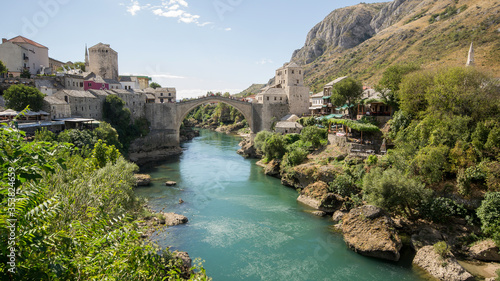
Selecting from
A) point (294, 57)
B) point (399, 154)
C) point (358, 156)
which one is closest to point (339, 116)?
point (358, 156)

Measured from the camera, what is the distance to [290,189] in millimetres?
25156

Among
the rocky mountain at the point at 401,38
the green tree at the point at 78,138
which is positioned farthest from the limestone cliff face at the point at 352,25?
the green tree at the point at 78,138

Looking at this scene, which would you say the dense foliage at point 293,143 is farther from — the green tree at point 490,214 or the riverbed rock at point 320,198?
the green tree at point 490,214

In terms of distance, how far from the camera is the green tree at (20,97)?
89.6 feet

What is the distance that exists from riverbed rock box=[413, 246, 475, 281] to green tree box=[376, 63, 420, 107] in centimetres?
1516

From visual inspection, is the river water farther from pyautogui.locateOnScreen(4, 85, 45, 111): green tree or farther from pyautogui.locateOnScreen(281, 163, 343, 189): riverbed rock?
pyautogui.locateOnScreen(4, 85, 45, 111): green tree

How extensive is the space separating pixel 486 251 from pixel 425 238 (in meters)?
2.42

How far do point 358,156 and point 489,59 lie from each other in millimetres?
27696

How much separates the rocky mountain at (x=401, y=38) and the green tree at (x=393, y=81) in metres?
6.04

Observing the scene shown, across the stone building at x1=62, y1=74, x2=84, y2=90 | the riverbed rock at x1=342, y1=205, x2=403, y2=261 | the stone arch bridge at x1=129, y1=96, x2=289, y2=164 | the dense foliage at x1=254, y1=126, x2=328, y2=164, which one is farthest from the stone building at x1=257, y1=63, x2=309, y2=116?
the riverbed rock at x1=342, y1=205, x2=403, y2=261

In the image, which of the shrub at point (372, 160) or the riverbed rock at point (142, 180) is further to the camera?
the riverbed rock at point (142, 180)

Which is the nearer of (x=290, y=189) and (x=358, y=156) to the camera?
(x=358, y=156)

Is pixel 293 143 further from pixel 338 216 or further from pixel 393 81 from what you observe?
pixel 338 216

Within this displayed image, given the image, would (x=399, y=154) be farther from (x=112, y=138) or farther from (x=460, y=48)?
(x=460, y=48)
